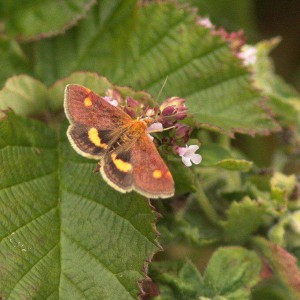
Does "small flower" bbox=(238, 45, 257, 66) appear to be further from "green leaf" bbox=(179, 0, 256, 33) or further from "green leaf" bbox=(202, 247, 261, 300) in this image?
"green leaf" bbox=(202, 247, 261, 300)

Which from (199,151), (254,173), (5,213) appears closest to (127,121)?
(199,151)

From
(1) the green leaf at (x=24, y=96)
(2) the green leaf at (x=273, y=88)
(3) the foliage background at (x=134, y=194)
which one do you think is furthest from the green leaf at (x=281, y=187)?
(1) the green leaf at (x=24, y=96)

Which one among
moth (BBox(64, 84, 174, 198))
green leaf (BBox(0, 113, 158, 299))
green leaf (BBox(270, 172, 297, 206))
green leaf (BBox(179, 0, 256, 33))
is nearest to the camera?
moth (BBox(64, 84, 174, 198))

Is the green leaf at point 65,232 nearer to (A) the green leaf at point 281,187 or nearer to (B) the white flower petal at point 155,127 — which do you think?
(B) the white flower petal at point 155,127

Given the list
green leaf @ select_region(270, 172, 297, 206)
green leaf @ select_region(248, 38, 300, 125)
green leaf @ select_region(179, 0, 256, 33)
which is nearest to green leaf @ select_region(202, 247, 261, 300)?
green leaf @ select_region(270, 172, 297, 206)

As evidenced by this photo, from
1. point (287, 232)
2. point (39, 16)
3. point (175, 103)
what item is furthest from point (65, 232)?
point (39, 16)

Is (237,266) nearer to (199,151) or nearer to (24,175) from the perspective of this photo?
(199,151)

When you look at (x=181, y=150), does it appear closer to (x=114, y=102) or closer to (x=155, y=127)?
(x=155, y=127)
